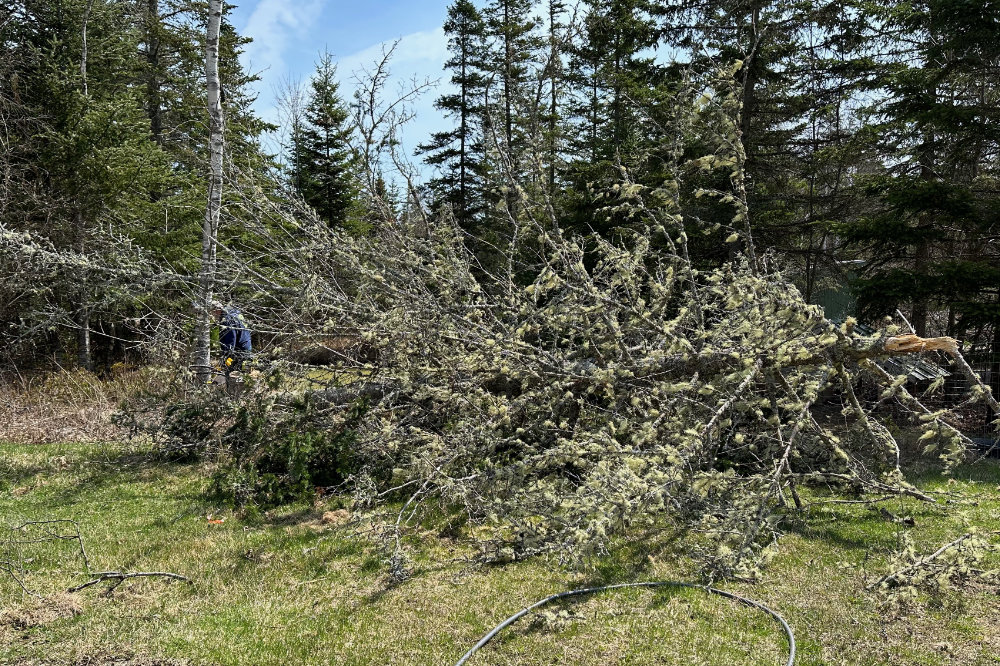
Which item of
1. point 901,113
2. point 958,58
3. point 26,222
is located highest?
point 958,58

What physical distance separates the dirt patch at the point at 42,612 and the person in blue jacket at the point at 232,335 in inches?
89.9

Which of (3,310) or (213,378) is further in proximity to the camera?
(3,310)

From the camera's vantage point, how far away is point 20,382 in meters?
9.97

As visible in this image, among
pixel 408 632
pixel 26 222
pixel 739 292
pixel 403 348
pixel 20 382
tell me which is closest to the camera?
pixel 408 632

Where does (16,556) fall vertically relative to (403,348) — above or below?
below

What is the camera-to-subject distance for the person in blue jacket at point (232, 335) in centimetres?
571

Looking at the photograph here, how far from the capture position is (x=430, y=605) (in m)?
3.66

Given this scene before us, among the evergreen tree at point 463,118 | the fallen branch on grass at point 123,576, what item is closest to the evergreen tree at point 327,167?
the evergreen tree at point 463,118

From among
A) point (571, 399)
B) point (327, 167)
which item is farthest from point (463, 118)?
point (571, 399)

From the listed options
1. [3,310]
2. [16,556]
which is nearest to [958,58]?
[16,556]

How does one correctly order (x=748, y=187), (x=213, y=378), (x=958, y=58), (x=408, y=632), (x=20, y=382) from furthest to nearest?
1. (x=748, y=187)
2. (x=20, y=382)
3. (x=958, y=58)
4. (x=213, y=378)
5. (x=408, y=632)

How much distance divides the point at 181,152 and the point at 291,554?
13.7 meters

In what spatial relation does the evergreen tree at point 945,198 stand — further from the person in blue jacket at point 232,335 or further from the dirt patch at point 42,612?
the dirt patch at point 42,612

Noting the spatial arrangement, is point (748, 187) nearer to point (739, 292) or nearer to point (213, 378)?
point (739, 292)
